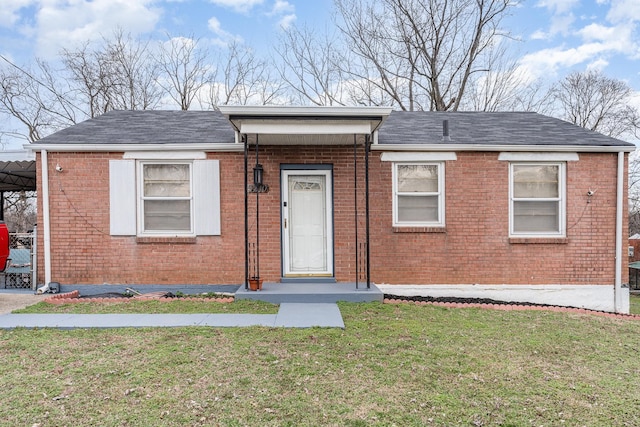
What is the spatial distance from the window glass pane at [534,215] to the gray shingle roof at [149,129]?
5861 millimetres

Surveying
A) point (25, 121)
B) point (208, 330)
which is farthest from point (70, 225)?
point (25, 121)

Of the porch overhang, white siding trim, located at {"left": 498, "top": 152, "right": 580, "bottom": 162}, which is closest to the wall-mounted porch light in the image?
the porch overhang

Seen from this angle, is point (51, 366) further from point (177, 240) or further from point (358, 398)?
point (177, 240)

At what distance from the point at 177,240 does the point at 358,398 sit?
5257 millimetres

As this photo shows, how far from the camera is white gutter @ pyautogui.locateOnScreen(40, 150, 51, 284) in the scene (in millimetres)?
7230

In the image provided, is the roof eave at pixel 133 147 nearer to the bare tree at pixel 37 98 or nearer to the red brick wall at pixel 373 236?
the red brick wall at pixel 373 236

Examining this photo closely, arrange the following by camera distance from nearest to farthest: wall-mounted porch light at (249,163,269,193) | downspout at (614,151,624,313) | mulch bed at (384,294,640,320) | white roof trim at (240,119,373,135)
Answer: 1. white roof trim at (240,119,373,135)
2. mulch bed at (384,294,640,320)
3. wall-mounted porch light at (249,163,269,193)
4. downspout at (614,151,624,313)

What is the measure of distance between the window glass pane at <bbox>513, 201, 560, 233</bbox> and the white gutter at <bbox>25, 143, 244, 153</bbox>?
5596 mm

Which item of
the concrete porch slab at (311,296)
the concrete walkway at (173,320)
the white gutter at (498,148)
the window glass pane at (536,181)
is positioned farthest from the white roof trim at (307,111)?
the window glass pane at (536,181)

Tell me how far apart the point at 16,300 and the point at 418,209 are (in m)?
7.36

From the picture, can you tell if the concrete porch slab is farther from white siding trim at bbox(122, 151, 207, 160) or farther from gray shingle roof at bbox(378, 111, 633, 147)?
gray shingle roof at bbox(378, 111, 633, 147)

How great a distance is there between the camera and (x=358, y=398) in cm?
324

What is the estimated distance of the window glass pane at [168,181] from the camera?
295 inches

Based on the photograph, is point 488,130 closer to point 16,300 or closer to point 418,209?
point 418,209
